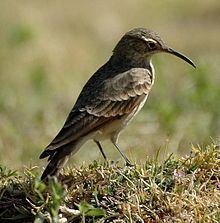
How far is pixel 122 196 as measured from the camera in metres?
6.05

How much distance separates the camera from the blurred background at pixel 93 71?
416 inches

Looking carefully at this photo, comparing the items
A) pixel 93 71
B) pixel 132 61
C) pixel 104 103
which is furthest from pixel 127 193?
pixel 93 71

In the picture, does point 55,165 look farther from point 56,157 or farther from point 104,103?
point 104,103

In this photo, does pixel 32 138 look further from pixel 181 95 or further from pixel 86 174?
pixel 86 174

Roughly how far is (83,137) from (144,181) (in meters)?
0.97

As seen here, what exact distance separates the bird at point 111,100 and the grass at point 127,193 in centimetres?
24

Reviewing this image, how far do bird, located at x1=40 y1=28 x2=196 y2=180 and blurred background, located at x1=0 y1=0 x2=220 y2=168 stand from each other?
0.41 metres

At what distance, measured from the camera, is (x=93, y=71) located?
61.3 ft

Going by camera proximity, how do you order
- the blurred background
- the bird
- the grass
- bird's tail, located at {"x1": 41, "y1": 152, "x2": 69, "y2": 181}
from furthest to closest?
the blurred background
the bird
bird's tail, located at {"x1": 41, "y1": 152, "x2": 69, "y2": 181}
the grass

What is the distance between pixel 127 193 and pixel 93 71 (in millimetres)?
12731

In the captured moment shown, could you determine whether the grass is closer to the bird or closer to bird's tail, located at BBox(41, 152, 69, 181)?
bird's tail, located at BBox(41, 152, 69, 181)

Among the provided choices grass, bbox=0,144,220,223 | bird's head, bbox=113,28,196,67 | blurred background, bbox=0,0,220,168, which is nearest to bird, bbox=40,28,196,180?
bird's head, bbox=113,28,196,67

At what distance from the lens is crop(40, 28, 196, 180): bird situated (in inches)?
264

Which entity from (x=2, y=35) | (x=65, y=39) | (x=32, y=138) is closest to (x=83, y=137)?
(x=32, y=138)
